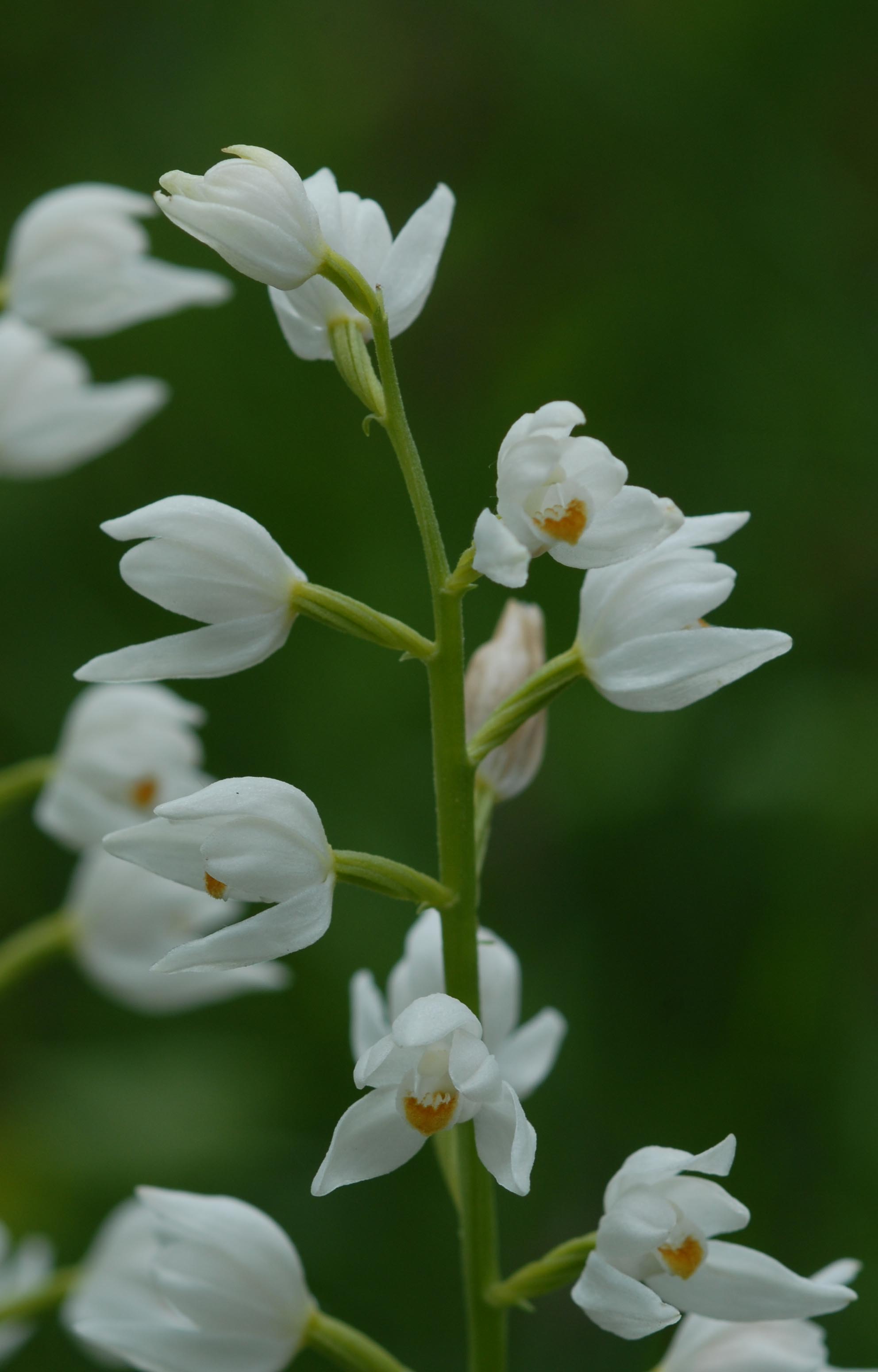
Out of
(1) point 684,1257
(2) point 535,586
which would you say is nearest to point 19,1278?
(1) point 684,1257

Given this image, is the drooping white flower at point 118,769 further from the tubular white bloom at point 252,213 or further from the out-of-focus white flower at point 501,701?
the tubular white bloom at point 252,213

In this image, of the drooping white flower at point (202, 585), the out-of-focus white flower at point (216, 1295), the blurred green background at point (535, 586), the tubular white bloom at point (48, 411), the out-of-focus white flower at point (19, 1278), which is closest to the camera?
the drooping white flower at point (202, 585)

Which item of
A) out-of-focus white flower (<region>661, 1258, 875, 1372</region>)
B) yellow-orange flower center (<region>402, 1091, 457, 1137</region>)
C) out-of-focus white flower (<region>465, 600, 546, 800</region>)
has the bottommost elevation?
out-of-focus white flower (<region>661, 1258, 875, 1372</region>)

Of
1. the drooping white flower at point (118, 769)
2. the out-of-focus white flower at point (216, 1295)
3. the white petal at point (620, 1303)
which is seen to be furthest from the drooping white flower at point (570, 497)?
the drooping white flower at point (118, 769)

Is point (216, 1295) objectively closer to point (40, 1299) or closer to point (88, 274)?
point (40, 1299)

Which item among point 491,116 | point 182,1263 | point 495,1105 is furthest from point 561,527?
point 491,116

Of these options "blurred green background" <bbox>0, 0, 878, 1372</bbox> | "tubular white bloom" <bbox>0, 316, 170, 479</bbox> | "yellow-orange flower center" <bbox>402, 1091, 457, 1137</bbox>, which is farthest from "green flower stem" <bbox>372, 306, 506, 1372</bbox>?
"blurred green background" <bbox>0, 0, 878, 1372</bbox>

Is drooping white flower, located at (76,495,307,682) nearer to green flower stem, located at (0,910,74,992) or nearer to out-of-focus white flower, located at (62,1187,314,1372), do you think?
out-of-focus white flower, located at (62,1187,314,1372)
